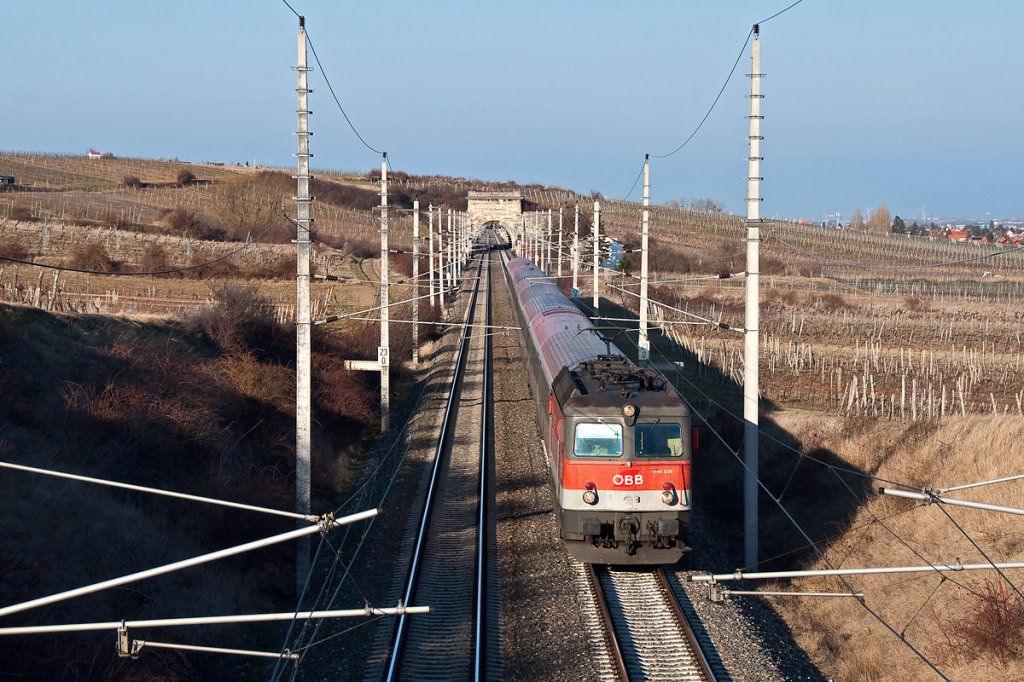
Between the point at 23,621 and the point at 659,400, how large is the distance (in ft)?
29.5

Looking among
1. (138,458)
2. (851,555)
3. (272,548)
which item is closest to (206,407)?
(138,458)

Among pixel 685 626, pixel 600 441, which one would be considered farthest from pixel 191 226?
pixel 685 626

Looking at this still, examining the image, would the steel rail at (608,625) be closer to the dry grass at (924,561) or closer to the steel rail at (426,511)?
the steel rail at (426,511)

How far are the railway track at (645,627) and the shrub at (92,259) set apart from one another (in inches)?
1617

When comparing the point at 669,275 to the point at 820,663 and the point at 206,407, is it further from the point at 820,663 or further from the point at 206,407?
the point at 820,663

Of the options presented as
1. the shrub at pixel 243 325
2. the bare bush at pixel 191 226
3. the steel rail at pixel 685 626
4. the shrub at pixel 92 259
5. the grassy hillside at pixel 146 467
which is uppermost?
the bare bush at pixel 191 226

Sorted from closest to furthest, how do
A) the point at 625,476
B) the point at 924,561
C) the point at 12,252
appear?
1. the point at 625,476
2. the point at 924,561
3. the point at 12,252

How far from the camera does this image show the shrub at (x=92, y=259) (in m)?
49.0

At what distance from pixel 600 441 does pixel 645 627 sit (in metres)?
2.83

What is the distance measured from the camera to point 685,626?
12.8 m

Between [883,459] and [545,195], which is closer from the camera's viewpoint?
[883,459]

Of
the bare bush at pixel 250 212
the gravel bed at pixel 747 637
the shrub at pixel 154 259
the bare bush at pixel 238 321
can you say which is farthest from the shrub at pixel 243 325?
the bare bush at pixel 250 212

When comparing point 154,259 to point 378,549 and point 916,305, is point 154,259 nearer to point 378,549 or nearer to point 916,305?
point 916,305

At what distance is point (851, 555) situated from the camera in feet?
55.0
